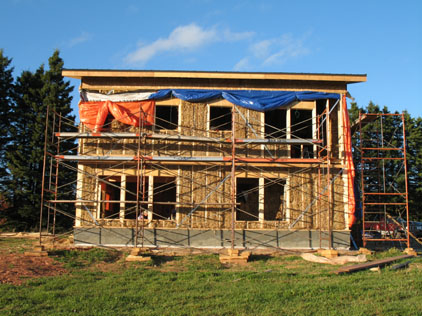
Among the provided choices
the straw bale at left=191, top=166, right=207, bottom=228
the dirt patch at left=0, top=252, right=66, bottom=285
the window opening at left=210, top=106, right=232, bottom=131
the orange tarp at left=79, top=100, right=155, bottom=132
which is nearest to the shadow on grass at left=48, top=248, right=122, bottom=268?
the dirt patch at left=0, top=252, right=66, bottom=285

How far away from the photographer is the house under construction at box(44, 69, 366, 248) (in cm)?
1736

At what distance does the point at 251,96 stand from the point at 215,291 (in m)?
10.2

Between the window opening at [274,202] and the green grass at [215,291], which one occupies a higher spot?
the window opening at [274,202]

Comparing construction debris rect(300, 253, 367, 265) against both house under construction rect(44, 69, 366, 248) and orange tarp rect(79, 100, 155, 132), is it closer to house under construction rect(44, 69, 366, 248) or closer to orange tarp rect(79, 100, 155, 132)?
house under construction rect(44, 69, 366, 248)

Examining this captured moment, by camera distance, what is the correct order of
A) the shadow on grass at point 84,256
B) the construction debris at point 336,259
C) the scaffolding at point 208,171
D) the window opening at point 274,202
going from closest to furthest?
the shadow on grass at point 84,256 → the construction debris at point 336,259 → the scaffolding at point 208,171 → the window opening at point 274,202

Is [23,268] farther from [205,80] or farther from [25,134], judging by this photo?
[25,134]

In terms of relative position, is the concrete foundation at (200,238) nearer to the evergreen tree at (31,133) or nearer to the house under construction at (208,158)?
the house under construction at (208,158)

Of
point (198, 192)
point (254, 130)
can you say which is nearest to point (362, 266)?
point (198, 192)

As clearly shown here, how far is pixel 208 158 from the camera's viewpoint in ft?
56.7

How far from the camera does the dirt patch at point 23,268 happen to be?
11477 mm

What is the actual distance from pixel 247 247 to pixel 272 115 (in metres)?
6.84

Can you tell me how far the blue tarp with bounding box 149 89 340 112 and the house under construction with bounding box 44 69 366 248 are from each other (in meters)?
0.04

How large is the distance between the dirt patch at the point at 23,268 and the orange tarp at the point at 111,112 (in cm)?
613

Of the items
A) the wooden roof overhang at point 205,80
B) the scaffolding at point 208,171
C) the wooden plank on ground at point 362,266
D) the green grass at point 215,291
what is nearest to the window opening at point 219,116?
the scaffolding at point 208,171
